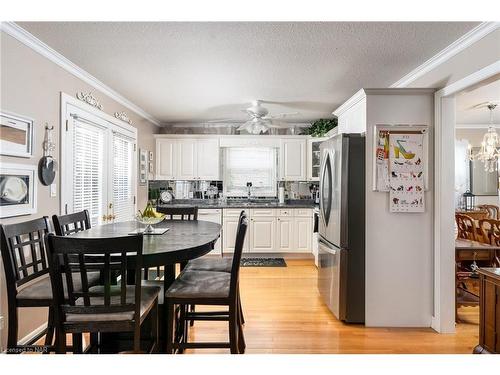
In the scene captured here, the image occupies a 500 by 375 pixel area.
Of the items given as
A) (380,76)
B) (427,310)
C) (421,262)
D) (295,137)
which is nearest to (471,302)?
(427,310)

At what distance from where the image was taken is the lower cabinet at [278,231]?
5312 millimetres

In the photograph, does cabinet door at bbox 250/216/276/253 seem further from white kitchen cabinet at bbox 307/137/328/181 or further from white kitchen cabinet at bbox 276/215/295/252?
white kitchen cabinet at bbox 307/137/328/181

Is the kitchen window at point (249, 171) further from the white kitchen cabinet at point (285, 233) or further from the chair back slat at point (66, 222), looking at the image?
the chair back slat at point (66, 222)

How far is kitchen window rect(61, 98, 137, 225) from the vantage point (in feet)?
10.1

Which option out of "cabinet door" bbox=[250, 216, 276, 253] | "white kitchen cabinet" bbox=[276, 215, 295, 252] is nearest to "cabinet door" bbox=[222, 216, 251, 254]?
"cabinet door" bbox=[250, 216, 276, 253]

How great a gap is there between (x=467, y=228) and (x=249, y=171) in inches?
140

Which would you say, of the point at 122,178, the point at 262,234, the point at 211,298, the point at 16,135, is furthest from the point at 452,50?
the point at 122,178

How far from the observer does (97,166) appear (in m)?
3.78

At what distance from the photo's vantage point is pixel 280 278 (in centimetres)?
429

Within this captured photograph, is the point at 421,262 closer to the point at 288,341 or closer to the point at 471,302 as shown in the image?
the point at 471,302

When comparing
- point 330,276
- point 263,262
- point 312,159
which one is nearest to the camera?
point 330,276

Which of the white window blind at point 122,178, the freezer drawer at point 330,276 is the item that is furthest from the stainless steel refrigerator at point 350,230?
the white window blind at point 122,178

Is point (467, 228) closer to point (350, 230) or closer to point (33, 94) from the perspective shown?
point (350, 230)

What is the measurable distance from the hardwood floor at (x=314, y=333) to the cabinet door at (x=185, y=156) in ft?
9.33
